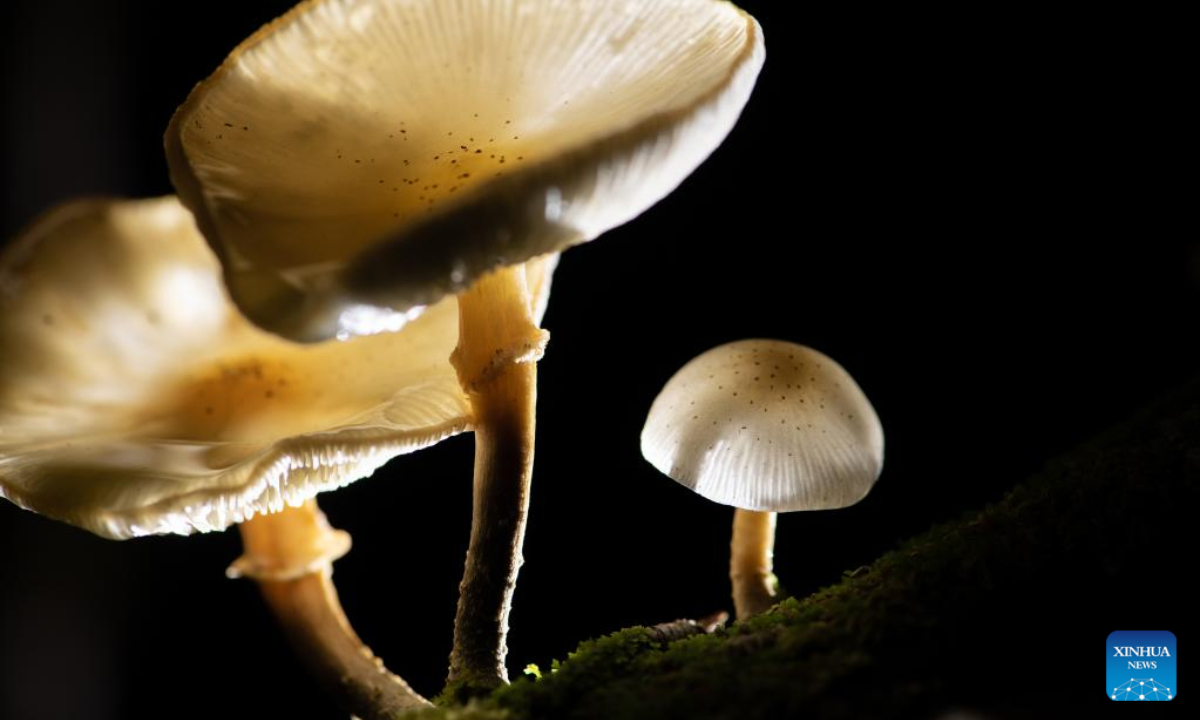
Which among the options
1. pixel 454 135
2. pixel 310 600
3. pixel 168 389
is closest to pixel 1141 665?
pixel 454 135

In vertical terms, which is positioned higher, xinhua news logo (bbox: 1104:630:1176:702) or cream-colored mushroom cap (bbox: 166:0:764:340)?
cream-colored mushroom cap (bbox: 166:0:764:340)

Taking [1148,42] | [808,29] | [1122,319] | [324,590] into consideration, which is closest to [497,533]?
[324,590]

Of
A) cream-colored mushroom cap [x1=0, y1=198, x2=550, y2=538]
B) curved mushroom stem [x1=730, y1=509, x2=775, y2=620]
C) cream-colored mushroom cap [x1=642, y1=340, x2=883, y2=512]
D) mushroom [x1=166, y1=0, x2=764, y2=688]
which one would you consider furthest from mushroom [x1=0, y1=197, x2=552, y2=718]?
curved mushroom stem [x1=730, y1=509, x2=775, y2=620]

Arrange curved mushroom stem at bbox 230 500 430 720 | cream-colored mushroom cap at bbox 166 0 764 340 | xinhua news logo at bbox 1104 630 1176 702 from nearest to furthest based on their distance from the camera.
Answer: xinhua news logo at bbox 1104 630 1176 702 → cream-colored mushroom cap at bbox 166 0 764 340 → curved mushroom stem at bbox 230 500 430 720

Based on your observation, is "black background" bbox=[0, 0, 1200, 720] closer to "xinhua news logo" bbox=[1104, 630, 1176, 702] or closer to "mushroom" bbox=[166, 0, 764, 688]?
Result: "mushroom" bbox=[166, 0, 764, 688]

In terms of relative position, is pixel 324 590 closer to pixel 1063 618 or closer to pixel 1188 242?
pixel 1063 618

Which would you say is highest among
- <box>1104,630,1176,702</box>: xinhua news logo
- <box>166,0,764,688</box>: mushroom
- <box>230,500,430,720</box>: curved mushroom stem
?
<box>166,0,764,688</box>: mushroom

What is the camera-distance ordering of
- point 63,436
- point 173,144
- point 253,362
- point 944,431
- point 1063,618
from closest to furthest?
1. point 1063,618
2. point 173,144
3. point 63,436
4. point 253,362
5. point 944,431

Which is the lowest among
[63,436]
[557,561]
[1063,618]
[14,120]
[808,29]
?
[557,561]
